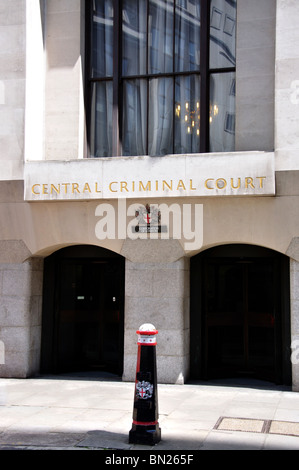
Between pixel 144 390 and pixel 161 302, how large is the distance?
14.7ft

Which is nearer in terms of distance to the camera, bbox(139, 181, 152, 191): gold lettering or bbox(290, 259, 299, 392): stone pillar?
bbox(290, 259, 299, 392): stone pillar

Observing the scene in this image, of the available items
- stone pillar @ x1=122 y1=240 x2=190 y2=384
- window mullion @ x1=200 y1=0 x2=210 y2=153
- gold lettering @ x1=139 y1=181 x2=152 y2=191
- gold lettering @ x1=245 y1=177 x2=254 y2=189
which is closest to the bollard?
stone pillar @ x1=122 y1=240 x2=190 y2=384

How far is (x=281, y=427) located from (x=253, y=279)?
482 centimetres

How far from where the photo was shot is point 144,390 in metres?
6.97

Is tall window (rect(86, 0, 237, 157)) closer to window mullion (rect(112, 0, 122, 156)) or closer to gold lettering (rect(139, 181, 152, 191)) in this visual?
window mullion (rect(112, 0, 122, 156))

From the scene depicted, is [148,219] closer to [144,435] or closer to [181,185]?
[181,185]

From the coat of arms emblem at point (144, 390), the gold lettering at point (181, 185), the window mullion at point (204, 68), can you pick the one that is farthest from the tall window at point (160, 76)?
the coat of arms emblem at point (144, 390)

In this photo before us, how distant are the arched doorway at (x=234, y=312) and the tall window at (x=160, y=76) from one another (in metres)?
2.38

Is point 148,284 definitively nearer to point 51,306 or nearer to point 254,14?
point 51,306

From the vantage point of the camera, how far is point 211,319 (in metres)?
12.2

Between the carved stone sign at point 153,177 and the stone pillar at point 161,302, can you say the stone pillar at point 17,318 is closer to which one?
the carved stone sign at point 153,177

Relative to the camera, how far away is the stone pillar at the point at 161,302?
11266mm

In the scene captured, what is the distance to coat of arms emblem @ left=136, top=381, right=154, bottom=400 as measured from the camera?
274 inches

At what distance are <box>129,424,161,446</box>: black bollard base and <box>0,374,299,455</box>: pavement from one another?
84 millimetres
